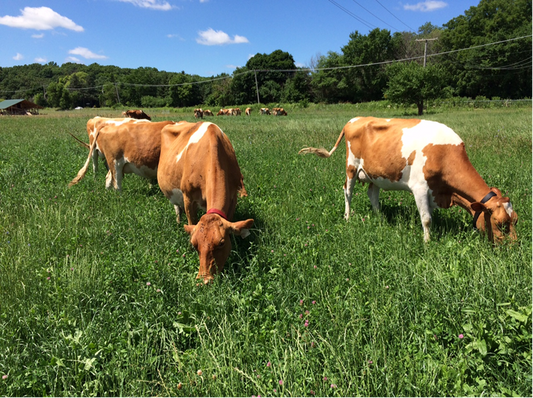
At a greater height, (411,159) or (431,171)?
(411,159)

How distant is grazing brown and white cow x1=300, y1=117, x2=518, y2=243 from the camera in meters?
4.01

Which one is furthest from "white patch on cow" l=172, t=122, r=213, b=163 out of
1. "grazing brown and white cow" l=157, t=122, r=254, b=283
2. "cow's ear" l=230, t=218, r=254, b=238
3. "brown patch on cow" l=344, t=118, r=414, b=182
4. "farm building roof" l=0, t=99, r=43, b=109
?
"farm building roof" l=0, t=99, r=43, b=109

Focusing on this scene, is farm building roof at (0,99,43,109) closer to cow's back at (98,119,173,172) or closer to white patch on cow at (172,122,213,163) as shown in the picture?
cow's back at (98,119,173,172)

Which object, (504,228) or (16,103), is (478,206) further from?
(16,103)

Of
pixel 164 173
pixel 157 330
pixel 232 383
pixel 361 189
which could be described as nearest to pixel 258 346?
pixel 232 383

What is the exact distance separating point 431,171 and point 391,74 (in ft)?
139

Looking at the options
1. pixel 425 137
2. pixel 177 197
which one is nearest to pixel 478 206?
pixel 425 137

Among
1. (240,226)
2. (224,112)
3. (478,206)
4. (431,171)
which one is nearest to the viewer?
(240,226)

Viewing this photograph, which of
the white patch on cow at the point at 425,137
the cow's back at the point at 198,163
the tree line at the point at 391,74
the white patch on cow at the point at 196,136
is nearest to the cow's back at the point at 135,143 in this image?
the cow's back at the point at 198,163

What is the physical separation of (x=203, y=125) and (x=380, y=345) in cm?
416

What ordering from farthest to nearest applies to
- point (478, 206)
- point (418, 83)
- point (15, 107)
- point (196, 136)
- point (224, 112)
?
point (15, 107), point (224, 112), point (418, 83), point (196, 136), point (478, 206)

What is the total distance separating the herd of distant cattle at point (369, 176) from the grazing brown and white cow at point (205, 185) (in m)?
0.01

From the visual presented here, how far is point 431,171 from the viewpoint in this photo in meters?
4.49

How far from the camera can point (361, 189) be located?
7086mm
